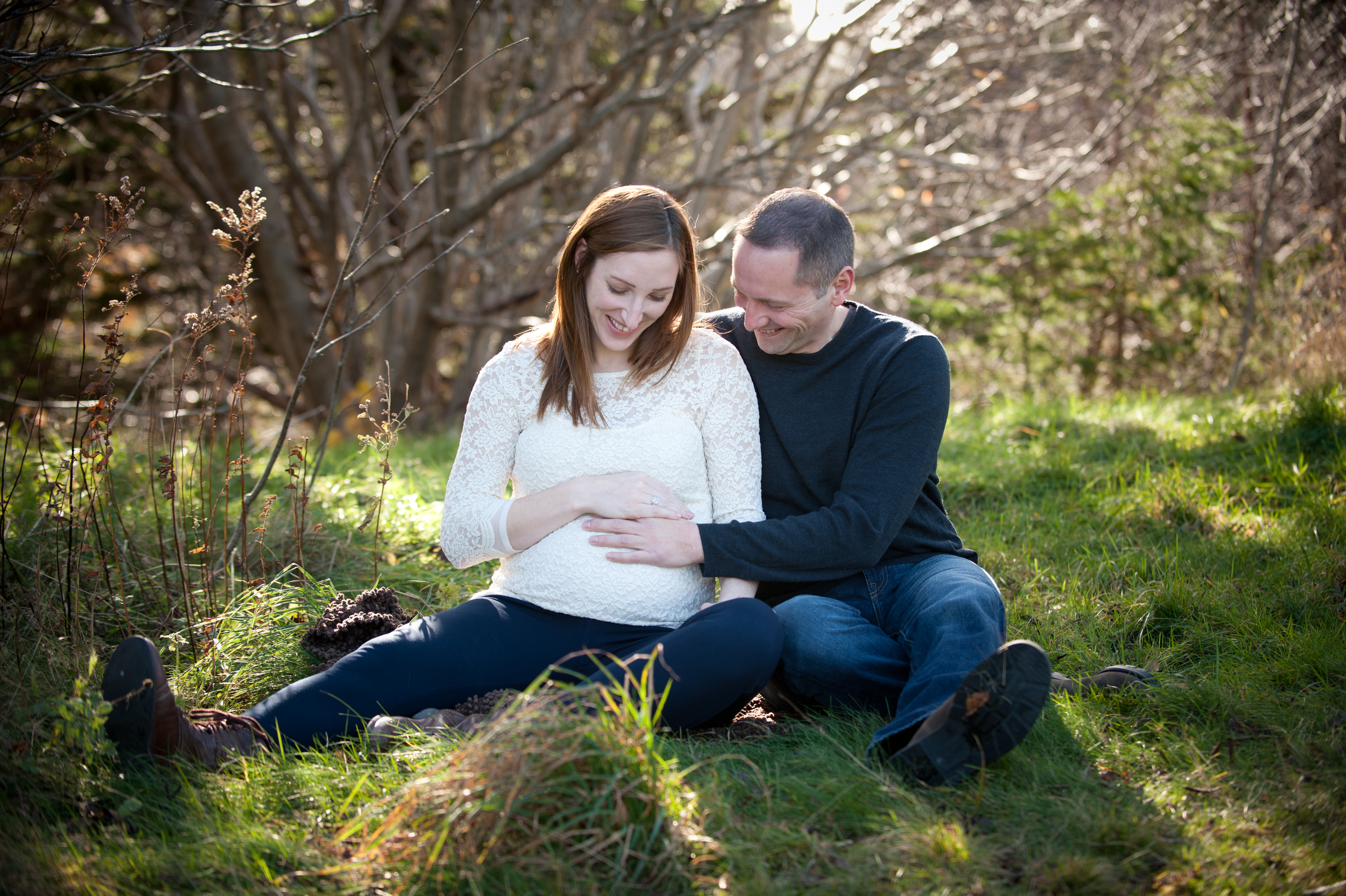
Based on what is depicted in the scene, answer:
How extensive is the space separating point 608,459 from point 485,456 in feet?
1.16

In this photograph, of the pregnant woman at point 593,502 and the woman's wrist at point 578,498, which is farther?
the woman's wrist at point 578,498

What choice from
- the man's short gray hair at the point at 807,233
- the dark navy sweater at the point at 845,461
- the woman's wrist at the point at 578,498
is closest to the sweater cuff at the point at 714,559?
the dark navy sweater at the point at 845,461

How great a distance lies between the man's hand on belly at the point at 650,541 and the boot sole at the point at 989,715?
2.46ft

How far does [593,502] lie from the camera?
2311 millimetres

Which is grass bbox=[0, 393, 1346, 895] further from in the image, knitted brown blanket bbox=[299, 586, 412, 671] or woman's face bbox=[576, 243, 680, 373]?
woman's face bbox=[576, 243, 680, 373]

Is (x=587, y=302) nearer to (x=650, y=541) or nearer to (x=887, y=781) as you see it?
(x=650, y=541)

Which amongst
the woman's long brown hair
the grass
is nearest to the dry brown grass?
the grass

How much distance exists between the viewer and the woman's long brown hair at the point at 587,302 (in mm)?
2396

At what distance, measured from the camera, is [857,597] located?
8.24 feet

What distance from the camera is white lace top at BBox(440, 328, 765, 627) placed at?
7.70 ft

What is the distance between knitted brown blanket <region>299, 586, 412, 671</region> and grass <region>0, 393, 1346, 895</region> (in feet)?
0.34

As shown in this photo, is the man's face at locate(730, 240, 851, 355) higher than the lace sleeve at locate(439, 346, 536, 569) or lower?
higher

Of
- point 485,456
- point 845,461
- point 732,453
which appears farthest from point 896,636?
point 485,456

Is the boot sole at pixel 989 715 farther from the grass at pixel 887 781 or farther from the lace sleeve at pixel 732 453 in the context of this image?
the lace sleeve at pixel 732 453
